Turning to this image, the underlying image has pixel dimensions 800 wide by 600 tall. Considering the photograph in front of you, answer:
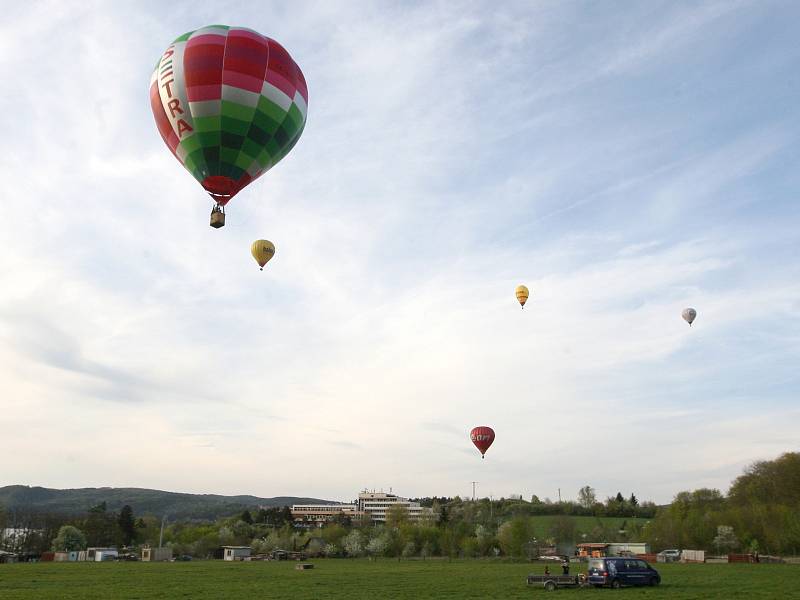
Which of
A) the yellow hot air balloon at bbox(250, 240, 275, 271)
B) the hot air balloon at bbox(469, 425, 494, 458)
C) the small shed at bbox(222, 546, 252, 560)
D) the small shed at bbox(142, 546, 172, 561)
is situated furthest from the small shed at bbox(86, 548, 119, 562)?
the yellow hot air balloon at bbox(250, 240, 275, 271)

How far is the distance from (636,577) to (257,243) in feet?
110

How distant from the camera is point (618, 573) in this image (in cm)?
3575

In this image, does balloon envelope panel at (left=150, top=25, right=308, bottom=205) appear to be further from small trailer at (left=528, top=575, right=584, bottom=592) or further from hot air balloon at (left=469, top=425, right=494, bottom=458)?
hot air balloon at (left=469, top=425, right=494, bottom=458)

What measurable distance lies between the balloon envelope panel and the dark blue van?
27.0 m

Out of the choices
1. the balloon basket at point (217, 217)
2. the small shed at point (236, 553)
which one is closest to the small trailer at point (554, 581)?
the balloon basket at point (217, 217)

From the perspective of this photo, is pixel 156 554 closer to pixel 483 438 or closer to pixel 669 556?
pixel 483 438

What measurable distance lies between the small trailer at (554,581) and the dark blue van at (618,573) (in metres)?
0.77

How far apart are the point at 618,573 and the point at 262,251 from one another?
3180 centimetres

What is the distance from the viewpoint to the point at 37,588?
38.6m

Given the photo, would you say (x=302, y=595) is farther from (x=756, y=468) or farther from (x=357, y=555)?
(x=756, y=468)

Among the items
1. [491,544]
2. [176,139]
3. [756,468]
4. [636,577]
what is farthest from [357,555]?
[176,139]

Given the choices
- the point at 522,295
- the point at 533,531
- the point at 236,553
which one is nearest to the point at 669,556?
the point at 533,531

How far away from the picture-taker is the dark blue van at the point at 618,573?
35.7 m

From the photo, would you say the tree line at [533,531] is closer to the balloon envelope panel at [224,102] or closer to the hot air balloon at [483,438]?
the hot air balloon at [483,438]
